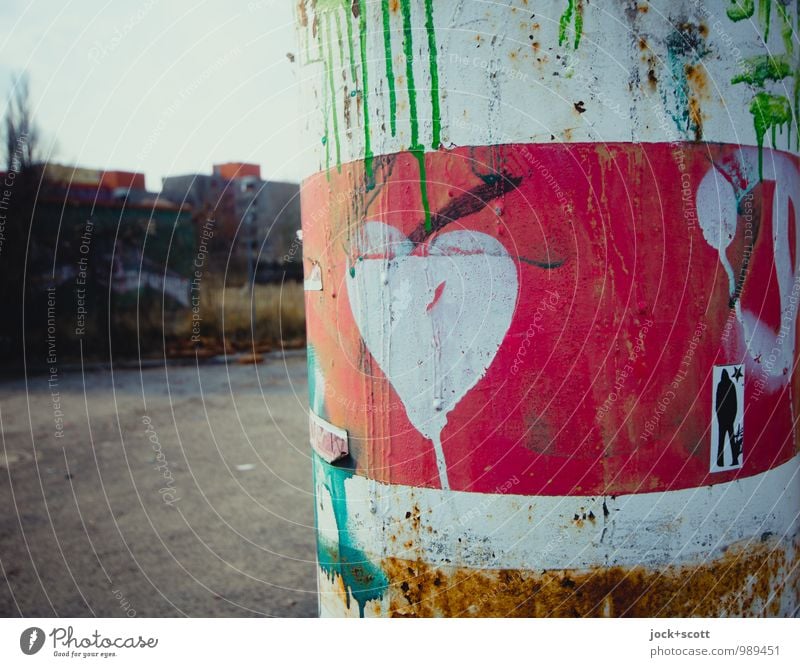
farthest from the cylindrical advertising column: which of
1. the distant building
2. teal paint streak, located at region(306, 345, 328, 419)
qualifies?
the distant building

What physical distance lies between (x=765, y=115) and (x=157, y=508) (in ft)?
13.4

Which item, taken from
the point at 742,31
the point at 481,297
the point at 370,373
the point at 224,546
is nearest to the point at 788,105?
the point at 742,31

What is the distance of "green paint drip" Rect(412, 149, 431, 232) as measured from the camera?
155cm

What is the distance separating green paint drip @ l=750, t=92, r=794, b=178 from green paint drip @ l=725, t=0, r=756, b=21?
0.59ft

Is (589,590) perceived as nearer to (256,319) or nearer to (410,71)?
(410,71)

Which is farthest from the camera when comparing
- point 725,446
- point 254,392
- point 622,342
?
point 254,392

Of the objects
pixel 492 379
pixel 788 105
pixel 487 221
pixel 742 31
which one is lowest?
pixel 492 379

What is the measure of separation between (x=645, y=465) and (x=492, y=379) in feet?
1.31

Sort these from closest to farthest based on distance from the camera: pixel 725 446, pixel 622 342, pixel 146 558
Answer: pixel 622 342 → pixel 725 446 → pixel 146 558

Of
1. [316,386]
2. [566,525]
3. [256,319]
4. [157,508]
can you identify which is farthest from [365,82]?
[256,319]

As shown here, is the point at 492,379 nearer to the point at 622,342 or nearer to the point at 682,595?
the point at 622,342

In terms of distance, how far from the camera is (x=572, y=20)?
1.46 metres

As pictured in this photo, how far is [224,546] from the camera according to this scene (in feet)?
12.6

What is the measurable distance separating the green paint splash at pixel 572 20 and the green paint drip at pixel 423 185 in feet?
1.27
